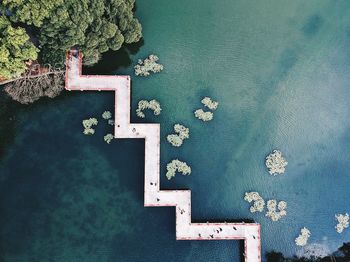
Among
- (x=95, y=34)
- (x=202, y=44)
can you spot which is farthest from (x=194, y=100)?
(x=95, y=34)

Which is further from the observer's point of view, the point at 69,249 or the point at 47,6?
the point at 69,249

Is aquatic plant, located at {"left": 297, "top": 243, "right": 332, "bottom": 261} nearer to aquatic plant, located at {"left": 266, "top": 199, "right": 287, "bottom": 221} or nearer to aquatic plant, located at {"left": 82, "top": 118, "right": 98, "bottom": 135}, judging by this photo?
aquatic plant, located at {"left": 266, "top": 199, "right": 287, "bottom": 221}

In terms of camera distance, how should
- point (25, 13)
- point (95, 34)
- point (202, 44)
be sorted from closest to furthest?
point (25, 13)
point (95, 34)
point (202, 44)

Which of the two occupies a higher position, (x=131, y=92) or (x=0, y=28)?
(x=0, y=28)

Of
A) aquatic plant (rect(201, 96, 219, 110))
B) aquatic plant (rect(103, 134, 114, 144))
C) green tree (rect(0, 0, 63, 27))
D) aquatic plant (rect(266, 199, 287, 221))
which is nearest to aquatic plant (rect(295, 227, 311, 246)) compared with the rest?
aquatic plant (rect(266, 199, 287, 221))

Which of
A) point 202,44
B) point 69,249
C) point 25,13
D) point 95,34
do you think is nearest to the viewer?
Result: point 25,13

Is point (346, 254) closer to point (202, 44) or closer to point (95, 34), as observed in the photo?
point (202, 44)

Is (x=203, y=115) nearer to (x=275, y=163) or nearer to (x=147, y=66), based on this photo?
(x=147, y=66)
